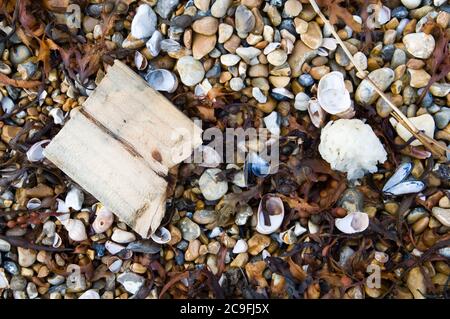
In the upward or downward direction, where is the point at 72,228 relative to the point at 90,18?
downward

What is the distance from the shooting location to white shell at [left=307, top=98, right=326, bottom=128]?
1750 millimetres

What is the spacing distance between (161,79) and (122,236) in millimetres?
537

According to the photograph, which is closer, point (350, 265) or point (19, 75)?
point (350, 265)

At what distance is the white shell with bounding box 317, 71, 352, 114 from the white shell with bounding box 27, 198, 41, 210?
3.28 feet

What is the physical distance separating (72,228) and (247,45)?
0.84 metres

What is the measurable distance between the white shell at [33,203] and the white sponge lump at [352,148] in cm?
97

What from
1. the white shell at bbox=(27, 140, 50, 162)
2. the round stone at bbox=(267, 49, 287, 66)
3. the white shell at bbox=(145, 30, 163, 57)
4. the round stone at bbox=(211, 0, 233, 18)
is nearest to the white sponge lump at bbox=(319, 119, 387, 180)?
the round stone at bbox=(267, 49, 287, 66)

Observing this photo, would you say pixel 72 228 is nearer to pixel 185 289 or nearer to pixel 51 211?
pixel 51 211

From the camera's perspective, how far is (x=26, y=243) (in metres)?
1.81

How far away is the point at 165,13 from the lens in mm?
1796

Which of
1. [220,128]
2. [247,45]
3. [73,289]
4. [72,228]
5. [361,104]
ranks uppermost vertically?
[247,45]

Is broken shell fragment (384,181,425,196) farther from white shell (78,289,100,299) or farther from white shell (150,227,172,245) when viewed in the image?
white shell (78,289,100,299)

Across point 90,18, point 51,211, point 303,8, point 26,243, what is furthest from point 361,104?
point 26,243

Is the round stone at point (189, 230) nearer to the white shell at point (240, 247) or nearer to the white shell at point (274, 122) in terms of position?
the white shell at point (240, 247)
